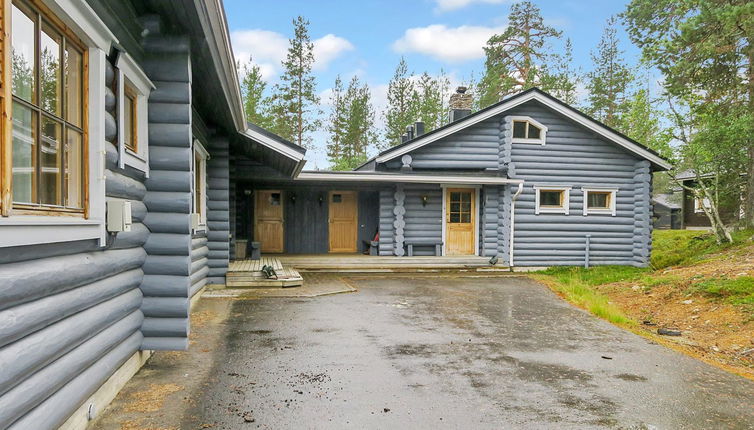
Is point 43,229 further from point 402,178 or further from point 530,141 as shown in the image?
point 530,141

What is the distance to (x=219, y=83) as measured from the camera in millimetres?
5453

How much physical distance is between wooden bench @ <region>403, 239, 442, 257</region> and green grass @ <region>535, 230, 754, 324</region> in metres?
2.71

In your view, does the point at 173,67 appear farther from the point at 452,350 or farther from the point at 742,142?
the point at 742,142

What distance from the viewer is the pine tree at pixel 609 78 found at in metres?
30.4

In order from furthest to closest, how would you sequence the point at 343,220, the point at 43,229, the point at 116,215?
the point at 343,220
the point at 116,215
the point at 43,229

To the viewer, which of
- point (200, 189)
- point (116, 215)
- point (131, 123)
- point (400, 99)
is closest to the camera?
point (116, 215)

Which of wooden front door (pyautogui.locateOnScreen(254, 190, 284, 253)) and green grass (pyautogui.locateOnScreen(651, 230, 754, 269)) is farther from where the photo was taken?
wooden front door (pyautogui.locateOnScreen(254, 190, 284, 253))

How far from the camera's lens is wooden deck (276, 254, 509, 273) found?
12.2 m

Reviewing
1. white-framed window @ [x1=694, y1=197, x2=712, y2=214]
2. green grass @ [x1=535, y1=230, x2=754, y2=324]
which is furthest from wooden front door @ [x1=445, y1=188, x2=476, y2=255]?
white-framed window @ [x1=694, y1=197, x2=712, y2=214]

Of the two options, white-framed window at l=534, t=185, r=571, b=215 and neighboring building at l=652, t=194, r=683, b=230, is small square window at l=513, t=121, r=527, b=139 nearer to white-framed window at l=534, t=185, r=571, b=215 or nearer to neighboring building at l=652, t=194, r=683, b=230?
white-framed window at l=534, t=185, r=571, b=215

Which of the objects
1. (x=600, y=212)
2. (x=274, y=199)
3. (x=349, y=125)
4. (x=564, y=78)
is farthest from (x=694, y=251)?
(x=349, y=125)

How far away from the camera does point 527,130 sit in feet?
43.3

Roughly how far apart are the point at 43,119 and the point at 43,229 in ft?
2.00

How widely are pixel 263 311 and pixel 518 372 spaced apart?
3975 millimetres
